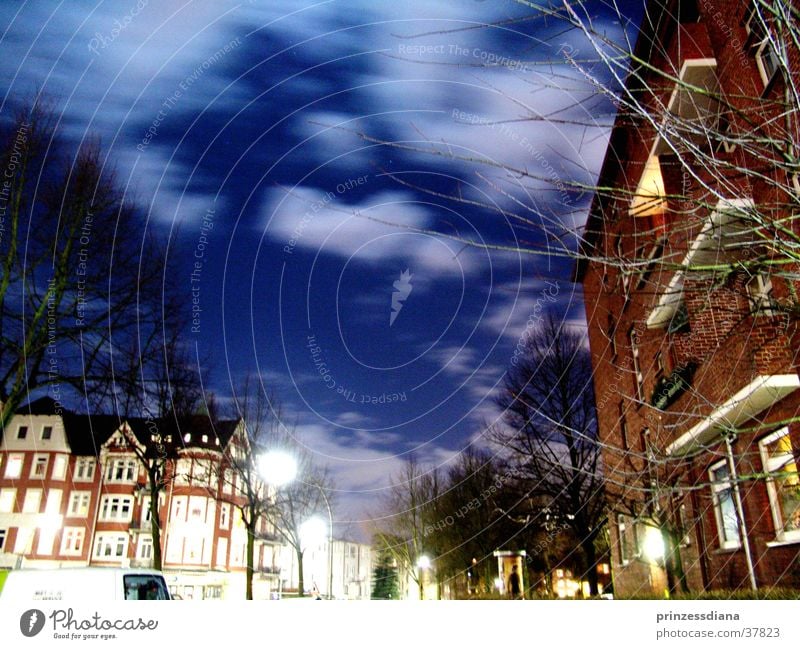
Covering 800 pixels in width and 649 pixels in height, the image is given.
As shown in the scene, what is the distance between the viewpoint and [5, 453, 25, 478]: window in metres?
8.94

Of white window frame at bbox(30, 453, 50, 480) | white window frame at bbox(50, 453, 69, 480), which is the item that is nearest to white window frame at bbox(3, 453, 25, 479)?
white window frame at bbox(30, 453, 50, 480)

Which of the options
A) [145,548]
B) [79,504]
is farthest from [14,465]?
[145,548]

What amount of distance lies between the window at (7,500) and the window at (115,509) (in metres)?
1.24

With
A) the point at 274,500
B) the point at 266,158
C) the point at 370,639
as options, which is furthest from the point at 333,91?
the point at 370,639

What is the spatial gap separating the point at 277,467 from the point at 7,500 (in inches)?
164

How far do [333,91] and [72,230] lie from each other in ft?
19.3

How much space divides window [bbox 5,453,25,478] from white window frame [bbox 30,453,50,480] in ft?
0.60

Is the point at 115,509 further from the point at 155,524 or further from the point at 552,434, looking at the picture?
the point at 552,434

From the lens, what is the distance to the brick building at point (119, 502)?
8758 millimetres

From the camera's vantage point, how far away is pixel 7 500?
8680 mm

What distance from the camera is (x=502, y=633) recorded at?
5.29 metres

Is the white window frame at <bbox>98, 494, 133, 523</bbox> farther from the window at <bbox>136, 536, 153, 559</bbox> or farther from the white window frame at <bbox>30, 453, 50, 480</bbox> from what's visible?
the white window frame at <bbox>30, 453, 50, 480</bbox>

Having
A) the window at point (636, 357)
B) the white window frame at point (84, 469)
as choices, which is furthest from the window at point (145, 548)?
the window at point (636, 357)

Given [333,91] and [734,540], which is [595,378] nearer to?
[734,540]
